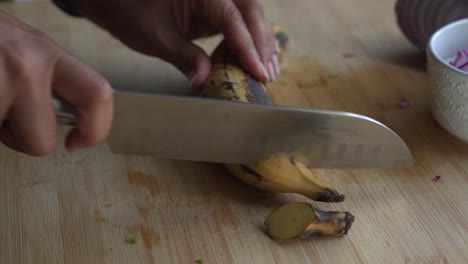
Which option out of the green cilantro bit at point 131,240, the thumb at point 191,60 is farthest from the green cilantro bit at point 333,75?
the green cilantro bit at point 131,240

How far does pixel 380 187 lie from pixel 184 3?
571 mm

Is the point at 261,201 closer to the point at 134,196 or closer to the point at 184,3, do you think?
the point at 134,196

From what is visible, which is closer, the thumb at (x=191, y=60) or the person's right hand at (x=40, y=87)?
the person's right hand at (x=40, y=87)

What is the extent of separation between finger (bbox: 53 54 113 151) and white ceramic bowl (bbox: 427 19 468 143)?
24.7 inches

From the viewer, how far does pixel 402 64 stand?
1360mm

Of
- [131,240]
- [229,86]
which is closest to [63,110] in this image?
[131,240]

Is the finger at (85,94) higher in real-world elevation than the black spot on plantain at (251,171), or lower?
higher

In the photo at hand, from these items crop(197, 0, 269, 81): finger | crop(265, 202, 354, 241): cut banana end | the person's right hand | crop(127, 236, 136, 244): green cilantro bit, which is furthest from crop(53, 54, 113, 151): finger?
crop(197, 0, 269, 81): finger

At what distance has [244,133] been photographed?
90 cm

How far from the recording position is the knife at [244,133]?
2.80 ft

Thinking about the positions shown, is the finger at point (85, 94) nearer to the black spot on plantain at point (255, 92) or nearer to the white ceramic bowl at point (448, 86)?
the black spot on plantain at point (255, 92)

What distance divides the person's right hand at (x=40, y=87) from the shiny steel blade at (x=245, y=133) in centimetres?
10

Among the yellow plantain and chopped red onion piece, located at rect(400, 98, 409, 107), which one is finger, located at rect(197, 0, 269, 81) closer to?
the yellow plantain

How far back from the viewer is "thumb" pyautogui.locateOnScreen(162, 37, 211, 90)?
1092mm
